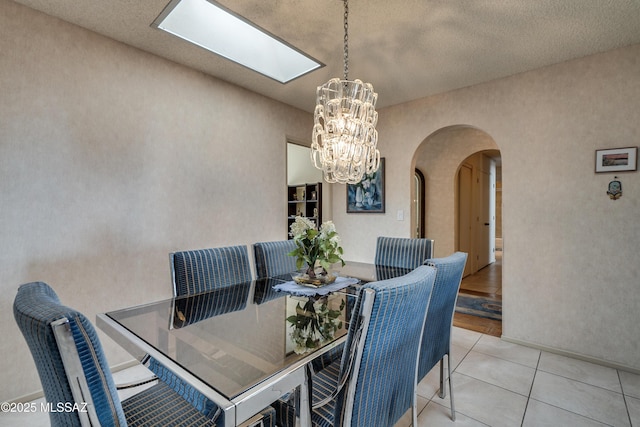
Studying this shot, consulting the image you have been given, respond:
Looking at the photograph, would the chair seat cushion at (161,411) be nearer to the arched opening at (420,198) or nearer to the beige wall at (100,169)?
the beige wall at (100,169)

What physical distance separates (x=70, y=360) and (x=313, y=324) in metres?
0.91

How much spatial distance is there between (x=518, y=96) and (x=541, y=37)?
66 centimetres

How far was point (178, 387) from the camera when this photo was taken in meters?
1.06

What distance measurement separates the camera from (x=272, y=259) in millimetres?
2389

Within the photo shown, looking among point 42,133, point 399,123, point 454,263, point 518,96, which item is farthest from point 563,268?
point 42,133

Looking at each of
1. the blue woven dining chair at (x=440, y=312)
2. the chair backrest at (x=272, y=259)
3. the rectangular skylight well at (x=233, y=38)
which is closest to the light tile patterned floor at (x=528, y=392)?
the blue woven dining chair at (x=440, y=312)

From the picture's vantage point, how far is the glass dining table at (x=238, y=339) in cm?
88

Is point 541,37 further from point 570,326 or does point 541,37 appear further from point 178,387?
point 178,387

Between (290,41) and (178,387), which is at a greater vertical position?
(290,41)

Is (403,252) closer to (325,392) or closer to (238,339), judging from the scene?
(325,392)

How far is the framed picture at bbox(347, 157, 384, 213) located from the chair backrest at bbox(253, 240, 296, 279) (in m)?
1.62

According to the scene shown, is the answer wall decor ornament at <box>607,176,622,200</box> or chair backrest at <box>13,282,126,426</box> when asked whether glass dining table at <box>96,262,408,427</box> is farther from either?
wall decor ornament at <box>607,176,622,200</box>

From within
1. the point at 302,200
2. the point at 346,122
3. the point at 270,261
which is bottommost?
the point at 270,261

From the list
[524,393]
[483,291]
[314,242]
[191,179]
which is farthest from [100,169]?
[483,291]
